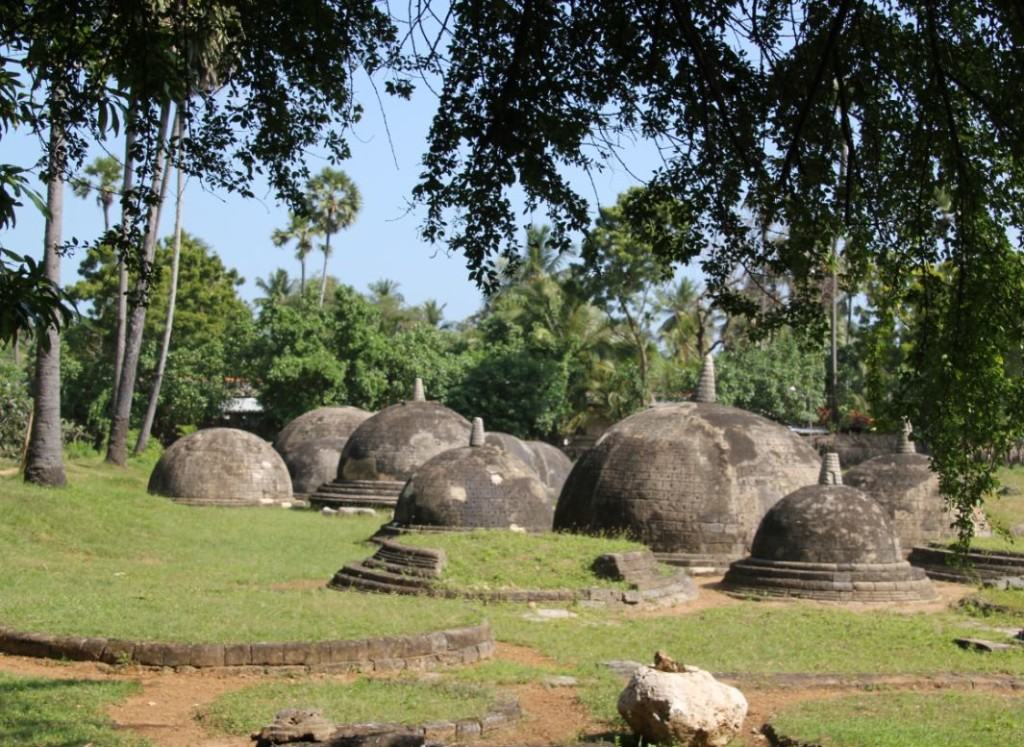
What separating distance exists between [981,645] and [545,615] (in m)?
5.10

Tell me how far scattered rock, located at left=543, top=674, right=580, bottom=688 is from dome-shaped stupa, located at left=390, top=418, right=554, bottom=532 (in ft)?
31.3

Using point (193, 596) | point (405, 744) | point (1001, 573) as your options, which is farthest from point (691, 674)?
point (1001, 573)

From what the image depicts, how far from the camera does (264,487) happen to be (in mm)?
31391

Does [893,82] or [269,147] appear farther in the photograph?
[269,147]

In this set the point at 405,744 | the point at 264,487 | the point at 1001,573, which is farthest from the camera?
the point at 264,487

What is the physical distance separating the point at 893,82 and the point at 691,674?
431 centimetres

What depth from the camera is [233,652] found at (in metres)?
→ 11.2

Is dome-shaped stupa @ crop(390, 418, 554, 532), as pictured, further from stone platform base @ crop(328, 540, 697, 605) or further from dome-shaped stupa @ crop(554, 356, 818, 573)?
stone platform base @ crop(328, 540, 697, 605)

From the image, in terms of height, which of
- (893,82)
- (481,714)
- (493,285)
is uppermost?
(893,82)

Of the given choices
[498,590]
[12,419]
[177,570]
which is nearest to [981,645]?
[498,590]

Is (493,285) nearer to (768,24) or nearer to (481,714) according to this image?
(768,24)

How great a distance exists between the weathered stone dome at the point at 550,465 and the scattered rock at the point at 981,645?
1771 cm

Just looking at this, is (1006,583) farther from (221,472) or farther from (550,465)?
(221,472)

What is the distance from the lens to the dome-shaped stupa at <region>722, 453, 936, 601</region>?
750 inches
